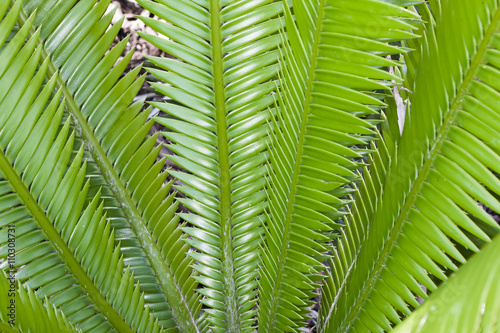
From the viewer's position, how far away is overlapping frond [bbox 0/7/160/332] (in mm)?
723

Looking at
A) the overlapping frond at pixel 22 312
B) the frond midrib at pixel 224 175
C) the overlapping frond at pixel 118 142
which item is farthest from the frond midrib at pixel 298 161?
the overlapping frond at pixel 22 312

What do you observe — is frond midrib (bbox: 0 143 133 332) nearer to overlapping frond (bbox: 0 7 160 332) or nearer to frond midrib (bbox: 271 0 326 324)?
overlapping frond (bbox: 0 7 160 332)

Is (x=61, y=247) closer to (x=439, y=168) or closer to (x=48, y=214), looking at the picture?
(x=48, y=214)

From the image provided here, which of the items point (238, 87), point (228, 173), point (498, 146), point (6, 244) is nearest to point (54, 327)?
point (6, 244)

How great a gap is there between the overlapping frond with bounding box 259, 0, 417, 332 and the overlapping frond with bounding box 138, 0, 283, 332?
0.07m

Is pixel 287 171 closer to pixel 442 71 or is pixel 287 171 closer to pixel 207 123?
pixel 207 123

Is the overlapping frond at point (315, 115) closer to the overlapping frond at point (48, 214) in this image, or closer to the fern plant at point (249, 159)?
the fern plant at point (249, 159)

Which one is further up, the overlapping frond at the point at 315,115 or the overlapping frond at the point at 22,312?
the overlapping frond at the point at 315,115

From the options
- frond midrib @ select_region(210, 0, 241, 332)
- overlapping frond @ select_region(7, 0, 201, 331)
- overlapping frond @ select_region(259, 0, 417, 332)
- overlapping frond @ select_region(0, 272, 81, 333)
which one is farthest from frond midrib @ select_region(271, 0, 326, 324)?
overlapping frond @ select_region(0, 272, 81, 333)

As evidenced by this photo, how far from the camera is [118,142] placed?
90cm

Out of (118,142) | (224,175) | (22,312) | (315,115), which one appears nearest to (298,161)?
(315,115)

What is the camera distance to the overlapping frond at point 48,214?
2.37 feet

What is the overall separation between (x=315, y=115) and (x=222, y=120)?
0.73 feet

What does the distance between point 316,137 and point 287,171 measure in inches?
3.9
